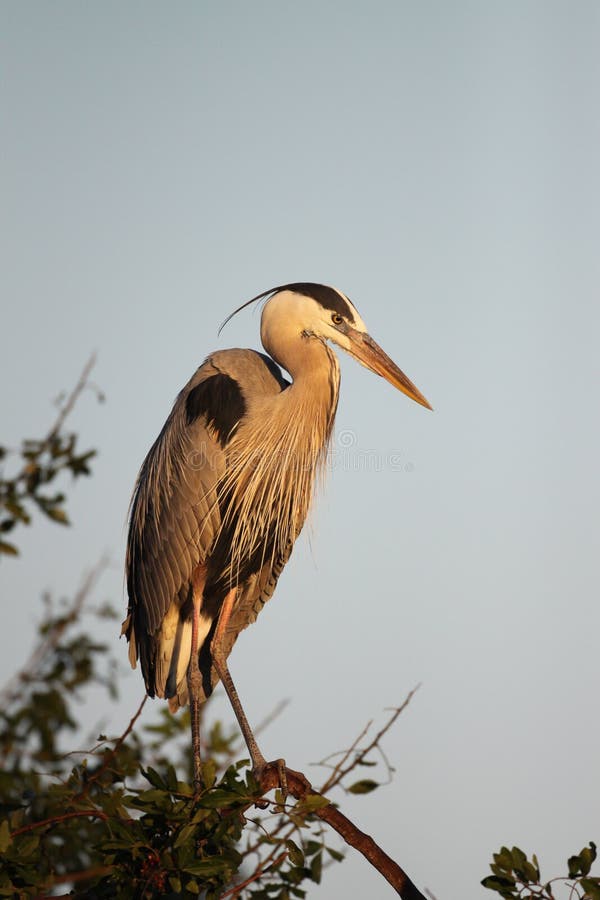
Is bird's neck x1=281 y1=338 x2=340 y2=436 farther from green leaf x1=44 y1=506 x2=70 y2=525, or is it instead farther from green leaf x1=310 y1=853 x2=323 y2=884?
green leaf x1=310 y1=853 x2=323 y2=884

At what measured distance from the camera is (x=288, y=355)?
434 cm

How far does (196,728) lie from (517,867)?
169cm

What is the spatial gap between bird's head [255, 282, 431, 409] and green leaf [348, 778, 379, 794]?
6.64 ft

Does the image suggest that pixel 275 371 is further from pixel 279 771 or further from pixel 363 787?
pixel 363 787

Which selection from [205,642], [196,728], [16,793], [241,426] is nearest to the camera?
[16,793]

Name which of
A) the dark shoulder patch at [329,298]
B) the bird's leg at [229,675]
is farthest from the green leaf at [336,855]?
the dark shoulder patch at [329,298]

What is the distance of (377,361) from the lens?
4.27 m

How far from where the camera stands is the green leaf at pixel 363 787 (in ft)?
8.05

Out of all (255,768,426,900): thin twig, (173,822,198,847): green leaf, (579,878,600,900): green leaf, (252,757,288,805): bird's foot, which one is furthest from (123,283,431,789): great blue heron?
(579,878,600,900): green leaf

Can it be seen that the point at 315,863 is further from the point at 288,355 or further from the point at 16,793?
the point at 288,355

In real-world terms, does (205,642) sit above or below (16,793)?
above

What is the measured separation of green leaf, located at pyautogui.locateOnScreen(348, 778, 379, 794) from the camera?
8.05 feet

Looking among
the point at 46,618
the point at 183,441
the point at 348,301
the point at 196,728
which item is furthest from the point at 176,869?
the point at 348,301

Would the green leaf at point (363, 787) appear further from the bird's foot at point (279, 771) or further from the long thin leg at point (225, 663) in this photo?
the long thin leg at point (225, 663)
